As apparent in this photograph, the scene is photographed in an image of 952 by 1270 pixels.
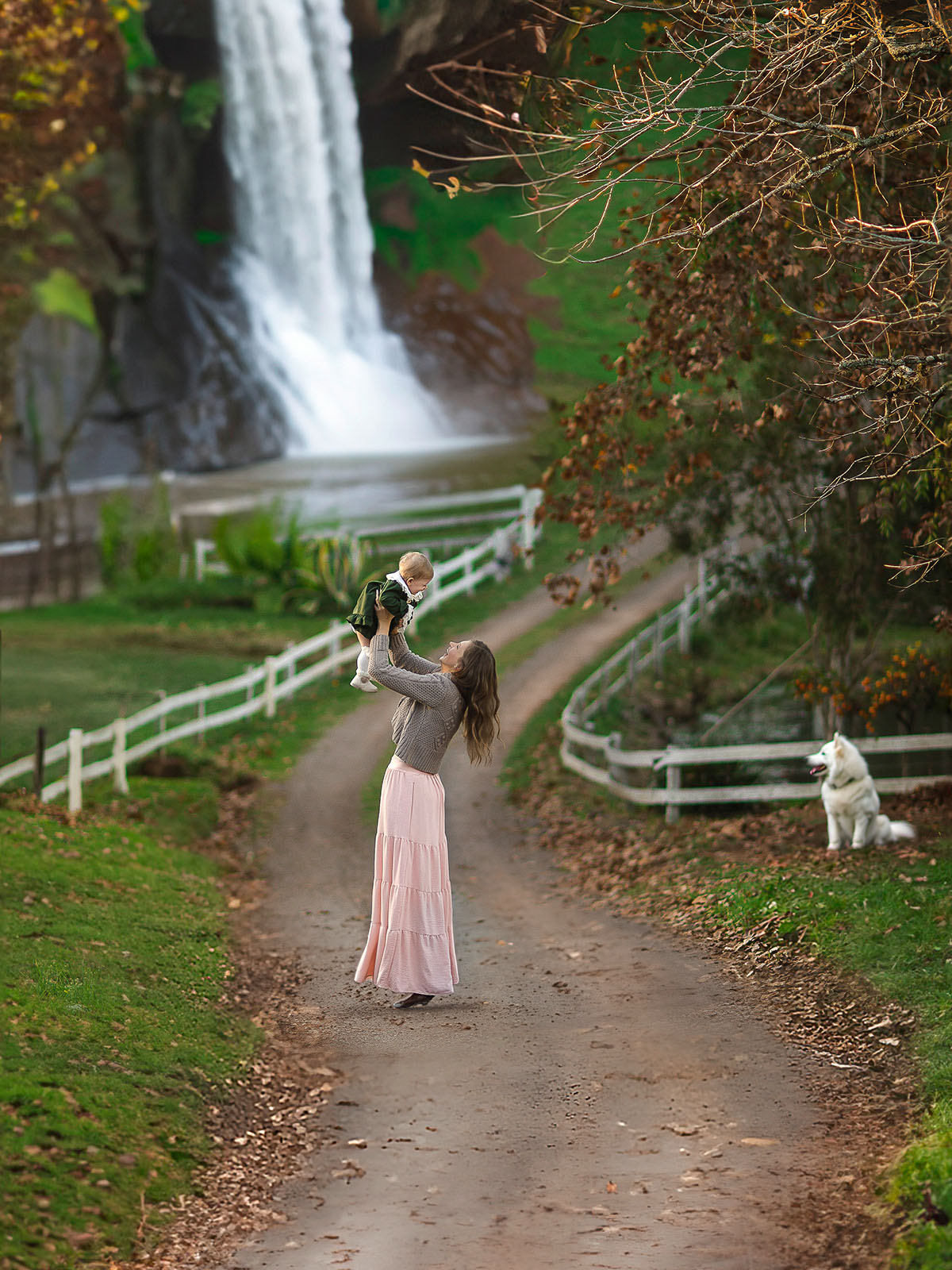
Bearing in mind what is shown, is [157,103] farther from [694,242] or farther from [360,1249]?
[360,1249]

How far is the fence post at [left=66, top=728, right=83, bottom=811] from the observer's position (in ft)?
43.7

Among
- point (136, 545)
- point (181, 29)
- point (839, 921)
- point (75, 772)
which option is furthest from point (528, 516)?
point (839, 921)

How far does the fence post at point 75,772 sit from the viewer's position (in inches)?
524

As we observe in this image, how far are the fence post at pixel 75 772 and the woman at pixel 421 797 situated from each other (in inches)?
245

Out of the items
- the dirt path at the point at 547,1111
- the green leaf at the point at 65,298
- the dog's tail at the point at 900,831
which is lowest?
the dirt path at the point at 547,1111

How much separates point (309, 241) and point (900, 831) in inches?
1045

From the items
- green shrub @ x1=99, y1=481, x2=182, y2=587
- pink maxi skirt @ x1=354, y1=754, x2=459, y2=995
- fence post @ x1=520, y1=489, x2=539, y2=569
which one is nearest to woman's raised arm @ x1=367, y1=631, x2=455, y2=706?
pink maxi skirt @ x1=354, y1=754, x2=459, y2=995

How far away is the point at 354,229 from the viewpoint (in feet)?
108

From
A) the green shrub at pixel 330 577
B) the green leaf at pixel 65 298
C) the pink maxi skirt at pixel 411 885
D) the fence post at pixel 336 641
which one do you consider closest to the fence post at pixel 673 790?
the pink maxi skirt at pixel 411 885

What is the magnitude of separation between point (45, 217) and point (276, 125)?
6.07m

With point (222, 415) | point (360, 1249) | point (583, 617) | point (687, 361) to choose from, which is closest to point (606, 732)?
point (583, 617)

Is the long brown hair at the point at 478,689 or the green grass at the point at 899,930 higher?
the long brown hair at the point at 478,689

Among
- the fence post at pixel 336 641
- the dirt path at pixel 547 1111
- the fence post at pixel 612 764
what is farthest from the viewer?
the fence post at pixel 336 641

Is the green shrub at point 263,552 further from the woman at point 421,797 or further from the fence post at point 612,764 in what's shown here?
the woman at point 421,797
